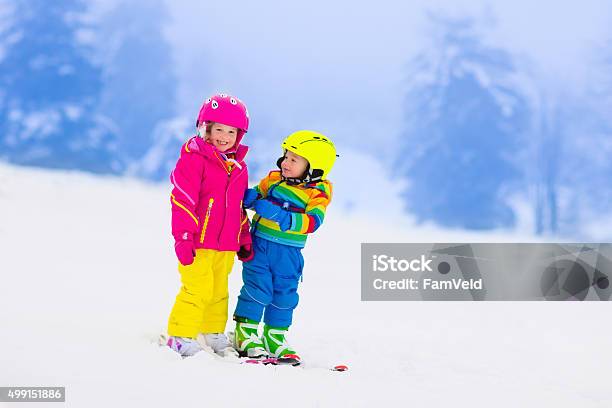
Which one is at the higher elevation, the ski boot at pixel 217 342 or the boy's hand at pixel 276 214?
the boy's hand at pixel 276 214

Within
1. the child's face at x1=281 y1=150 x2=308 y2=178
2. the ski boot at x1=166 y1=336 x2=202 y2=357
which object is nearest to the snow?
the ski boot at x1=166 y1=336 x2=202 y2=357

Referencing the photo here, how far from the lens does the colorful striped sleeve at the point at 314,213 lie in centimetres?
497

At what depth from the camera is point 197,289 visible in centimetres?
494

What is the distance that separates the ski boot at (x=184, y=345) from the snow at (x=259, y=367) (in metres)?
0.14

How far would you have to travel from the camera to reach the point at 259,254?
5199 mm

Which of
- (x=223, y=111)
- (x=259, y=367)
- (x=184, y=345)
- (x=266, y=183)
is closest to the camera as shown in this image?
(x=259, y=367)

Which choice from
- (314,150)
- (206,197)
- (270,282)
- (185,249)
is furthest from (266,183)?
(185,249)

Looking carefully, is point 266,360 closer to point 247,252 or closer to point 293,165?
point 247,252

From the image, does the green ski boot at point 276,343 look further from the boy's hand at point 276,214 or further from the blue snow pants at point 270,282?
the boy's hand at point 276,214

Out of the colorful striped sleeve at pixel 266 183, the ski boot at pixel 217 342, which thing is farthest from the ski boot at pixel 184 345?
the colorful striped sleeve at pixel 266 183

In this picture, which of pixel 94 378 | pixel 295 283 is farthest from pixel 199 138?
pixel 94 378

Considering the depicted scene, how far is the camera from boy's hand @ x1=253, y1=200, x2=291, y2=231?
16.2 ft

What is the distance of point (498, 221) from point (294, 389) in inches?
914

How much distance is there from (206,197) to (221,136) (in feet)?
1.55
